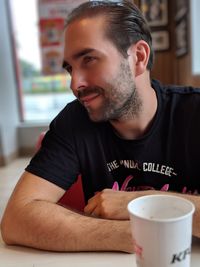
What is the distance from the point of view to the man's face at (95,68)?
1.13 meters

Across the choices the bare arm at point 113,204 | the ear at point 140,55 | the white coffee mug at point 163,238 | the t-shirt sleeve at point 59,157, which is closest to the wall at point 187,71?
the ear at point 140,55

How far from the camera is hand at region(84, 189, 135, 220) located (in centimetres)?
96

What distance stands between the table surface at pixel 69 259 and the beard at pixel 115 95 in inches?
18.6

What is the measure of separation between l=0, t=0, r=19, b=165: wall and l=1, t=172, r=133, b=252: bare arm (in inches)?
137

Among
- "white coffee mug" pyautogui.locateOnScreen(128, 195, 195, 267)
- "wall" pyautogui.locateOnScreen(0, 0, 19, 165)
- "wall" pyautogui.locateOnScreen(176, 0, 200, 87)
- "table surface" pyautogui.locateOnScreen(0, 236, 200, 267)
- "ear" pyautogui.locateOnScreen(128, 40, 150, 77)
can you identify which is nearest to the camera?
"white coffee mug" pyautogui.locateOnScreen(128, 195, 195, 267)

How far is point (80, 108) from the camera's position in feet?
4.41

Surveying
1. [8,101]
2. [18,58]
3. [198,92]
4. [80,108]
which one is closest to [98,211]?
[80,108]

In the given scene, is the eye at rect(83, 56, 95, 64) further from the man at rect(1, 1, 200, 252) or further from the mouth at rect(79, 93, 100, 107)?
the mouth at rect(79, 93, 100, 107)

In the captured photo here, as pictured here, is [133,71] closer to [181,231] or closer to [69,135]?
[69,135]

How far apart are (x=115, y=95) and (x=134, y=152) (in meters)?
0.21

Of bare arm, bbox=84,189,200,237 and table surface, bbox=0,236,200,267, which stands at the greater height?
bare arm, bbox=84,189,200,237

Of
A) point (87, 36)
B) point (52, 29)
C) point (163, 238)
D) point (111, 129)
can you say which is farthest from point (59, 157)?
point (52, 29)

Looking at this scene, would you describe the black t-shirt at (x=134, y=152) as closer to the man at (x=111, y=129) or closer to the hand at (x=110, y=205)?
the man at (x=111, y=129)

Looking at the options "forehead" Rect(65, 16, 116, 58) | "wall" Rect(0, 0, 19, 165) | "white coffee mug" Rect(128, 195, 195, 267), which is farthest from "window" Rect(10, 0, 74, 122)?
"white coffee mug" Rect(128, 195, 195, 267)
